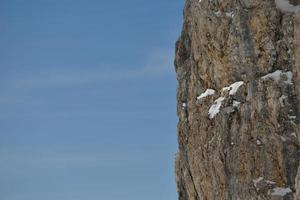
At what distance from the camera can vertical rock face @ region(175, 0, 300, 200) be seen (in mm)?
44094

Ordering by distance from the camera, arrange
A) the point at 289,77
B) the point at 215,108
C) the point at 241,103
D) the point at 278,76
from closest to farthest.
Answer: the point at 289,77, the point at 278,76, the point at 241,103, the point at 215,108

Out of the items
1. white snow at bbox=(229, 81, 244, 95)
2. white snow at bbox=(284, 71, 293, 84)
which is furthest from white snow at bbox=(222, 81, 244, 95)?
white snow at bbox=(284, 71, 293, 84)

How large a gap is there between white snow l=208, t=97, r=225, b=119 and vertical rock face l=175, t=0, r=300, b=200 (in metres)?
0.08

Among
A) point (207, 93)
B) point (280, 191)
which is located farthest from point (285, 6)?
point (280, 191)

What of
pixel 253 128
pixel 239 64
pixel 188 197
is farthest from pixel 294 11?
pixel 188 197

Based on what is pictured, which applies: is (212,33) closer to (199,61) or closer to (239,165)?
(199,61)

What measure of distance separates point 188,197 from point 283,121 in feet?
49.8

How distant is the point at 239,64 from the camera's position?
48.8m

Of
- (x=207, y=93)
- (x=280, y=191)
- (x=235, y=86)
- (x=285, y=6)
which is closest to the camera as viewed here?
Answer: (x=280, y=191)

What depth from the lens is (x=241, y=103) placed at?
47312 mm

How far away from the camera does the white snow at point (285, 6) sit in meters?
46.5

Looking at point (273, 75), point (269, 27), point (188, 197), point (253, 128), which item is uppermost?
point (269, 27)

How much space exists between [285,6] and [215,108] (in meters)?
9.21

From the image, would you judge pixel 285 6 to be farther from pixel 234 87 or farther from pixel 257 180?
pixel 257 180
